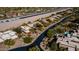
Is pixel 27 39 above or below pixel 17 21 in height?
below

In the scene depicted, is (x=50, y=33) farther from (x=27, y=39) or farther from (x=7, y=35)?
(x=7, y=35)

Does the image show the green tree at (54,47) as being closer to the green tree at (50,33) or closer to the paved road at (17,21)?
the green tree at (50,33)

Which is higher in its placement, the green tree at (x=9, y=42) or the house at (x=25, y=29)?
the house at (x=25, y=29)

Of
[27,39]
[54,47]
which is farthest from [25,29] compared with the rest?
[54,47]

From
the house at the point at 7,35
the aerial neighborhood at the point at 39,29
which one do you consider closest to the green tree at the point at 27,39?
the aerial neighborhood at the point at 39,29

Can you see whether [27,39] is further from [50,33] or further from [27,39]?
[50,33]

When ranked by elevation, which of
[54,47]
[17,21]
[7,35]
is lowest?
[54,47]

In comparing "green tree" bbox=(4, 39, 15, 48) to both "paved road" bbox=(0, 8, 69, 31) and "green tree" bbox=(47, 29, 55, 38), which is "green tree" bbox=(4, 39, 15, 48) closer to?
"paved road" bbox=(0, 8, 69, 31)

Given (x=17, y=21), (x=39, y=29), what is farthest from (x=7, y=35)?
(x=39, y=29)

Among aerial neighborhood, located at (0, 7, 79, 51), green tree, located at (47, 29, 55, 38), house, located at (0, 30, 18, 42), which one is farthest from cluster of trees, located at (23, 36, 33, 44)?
green tree, located at (47, 29, 55, 38)
